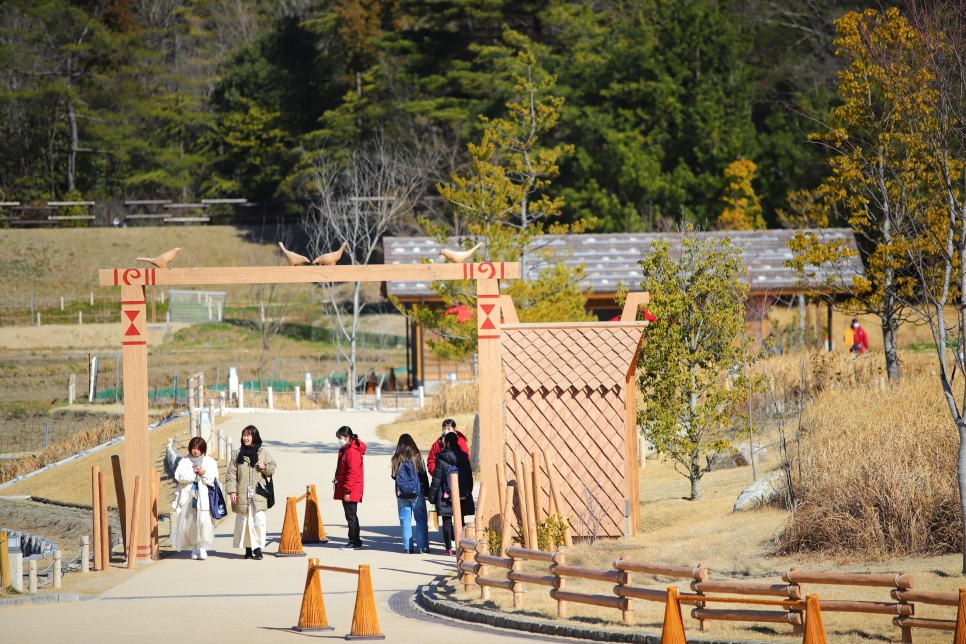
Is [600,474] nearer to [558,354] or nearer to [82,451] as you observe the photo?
[558,354]

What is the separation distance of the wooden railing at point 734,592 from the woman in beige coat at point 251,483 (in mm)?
3620

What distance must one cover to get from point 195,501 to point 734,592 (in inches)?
271

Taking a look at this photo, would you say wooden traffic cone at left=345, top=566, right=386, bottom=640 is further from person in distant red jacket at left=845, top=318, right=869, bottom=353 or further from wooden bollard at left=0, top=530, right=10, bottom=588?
person in distant red jacket at left=845, top=318, right=869, bottom=353

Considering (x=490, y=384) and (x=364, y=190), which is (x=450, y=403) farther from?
(x=364, y=190)

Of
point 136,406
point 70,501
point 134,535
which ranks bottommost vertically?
point 70,501

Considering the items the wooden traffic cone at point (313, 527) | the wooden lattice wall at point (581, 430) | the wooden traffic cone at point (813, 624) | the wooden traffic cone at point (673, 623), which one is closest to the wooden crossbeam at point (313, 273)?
the wooden lattice wall at point (581, 430)

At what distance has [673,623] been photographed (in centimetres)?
786

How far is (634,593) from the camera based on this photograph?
8680 millimetres

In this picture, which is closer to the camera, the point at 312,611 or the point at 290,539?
the point at 312,611

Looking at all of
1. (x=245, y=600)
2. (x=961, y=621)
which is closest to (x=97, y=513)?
(x=245, y=600)

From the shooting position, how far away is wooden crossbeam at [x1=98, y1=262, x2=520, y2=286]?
12258 mm

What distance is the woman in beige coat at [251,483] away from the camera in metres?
12.5

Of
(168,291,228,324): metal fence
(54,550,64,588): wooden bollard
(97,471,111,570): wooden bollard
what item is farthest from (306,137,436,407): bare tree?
(54,550,64,588): wooden bollard

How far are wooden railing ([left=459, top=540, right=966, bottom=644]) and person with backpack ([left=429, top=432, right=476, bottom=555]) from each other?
9.46ft
